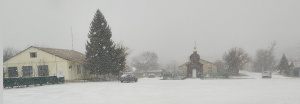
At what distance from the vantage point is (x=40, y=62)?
3634cm

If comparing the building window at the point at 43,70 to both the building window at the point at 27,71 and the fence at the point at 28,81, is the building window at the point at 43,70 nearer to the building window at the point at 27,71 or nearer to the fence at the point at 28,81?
the building window at the point at 27,71

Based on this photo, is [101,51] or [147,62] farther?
[147,62]

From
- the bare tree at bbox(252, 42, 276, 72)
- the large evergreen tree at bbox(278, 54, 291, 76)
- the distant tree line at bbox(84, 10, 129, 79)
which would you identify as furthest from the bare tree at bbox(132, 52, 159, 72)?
the distant tree line at bbox(84, 10, 129, 79)

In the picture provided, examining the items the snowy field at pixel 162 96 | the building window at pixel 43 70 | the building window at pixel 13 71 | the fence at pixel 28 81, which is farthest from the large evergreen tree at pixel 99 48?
the snowy field at pixel 162 96

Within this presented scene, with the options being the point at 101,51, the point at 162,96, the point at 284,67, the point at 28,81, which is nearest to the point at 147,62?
the point at 284,67

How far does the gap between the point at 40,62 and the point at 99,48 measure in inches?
323

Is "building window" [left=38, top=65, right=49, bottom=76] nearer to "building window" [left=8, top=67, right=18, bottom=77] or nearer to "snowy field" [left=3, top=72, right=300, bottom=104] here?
"building window" [left=8, top=67, right=18, bottom=77]

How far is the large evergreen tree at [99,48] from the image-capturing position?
119ft

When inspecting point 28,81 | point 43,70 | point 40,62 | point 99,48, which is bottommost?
point 28,81

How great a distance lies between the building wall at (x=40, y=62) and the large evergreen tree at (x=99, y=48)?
3.10m

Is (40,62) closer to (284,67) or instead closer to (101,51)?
(101,51)

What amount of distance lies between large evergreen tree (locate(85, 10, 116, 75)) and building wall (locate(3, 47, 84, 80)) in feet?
10.2

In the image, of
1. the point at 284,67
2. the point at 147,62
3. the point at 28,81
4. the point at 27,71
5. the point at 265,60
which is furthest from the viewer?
the point at 147,62

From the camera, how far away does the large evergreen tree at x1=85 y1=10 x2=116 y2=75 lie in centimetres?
3638
